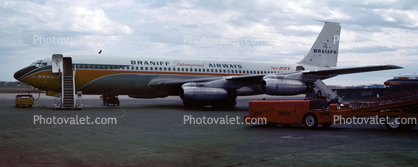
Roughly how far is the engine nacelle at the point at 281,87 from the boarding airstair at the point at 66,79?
12292 millimetres

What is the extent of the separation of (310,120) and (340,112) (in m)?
1.24

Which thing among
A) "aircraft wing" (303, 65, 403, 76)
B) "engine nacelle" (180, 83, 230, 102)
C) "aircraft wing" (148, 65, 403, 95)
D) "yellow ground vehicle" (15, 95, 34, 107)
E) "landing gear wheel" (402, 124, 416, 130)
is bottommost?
"landing gear wheel" (402, 124, 416, 130)

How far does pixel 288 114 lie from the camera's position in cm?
1573

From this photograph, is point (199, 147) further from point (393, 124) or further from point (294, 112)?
point (393, 124)

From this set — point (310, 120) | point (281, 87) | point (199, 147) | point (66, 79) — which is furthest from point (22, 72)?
point (199, 147)

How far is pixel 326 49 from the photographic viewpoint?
34719mm

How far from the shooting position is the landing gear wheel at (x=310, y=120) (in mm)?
15188

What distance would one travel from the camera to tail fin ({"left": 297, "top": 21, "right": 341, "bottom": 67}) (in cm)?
3416

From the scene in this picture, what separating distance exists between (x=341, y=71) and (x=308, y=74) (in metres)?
2.36

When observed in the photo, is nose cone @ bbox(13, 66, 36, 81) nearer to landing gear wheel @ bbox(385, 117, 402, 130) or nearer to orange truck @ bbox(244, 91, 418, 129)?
orange truck @ bbox(244, 91, 418, 129)

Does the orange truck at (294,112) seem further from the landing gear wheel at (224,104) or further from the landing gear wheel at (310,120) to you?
the landing gear wheel at (224,104)

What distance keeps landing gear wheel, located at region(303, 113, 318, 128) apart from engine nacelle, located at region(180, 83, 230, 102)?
11345 millimetres

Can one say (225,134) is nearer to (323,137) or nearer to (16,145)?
(323,137)

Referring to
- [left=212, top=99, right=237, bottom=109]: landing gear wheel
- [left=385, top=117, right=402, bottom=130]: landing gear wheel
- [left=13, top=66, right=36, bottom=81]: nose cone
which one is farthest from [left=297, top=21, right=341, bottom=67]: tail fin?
[left=13, top=66, right=36, bottom=81]: nose cone
